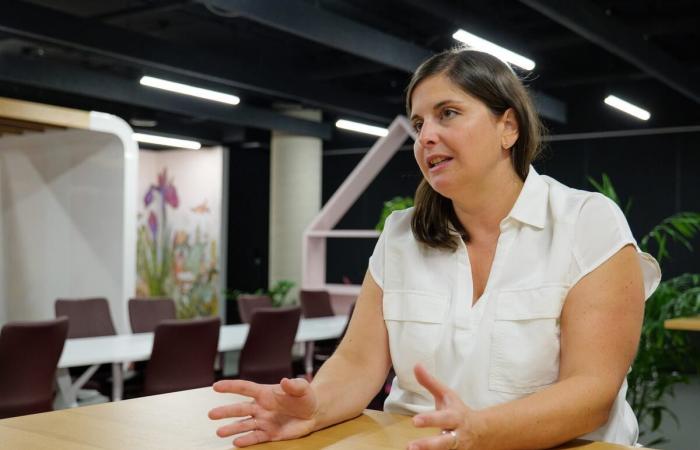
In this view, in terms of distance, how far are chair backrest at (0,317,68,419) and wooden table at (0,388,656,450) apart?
9.34ft

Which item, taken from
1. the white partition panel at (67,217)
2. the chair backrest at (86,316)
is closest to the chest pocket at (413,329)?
the chair backrest at (86,316)

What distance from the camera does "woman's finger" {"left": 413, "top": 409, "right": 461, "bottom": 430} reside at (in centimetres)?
104

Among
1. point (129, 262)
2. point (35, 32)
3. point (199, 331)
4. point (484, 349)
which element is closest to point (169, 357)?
point (199, 331)

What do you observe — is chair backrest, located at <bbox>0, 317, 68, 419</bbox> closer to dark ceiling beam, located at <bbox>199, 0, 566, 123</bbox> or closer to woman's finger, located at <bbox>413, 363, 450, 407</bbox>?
dark ceiling beam, located at <bbox>199, 0, 566, 123</bbox>

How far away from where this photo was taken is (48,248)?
7.82 metres

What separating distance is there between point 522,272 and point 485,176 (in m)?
0.19

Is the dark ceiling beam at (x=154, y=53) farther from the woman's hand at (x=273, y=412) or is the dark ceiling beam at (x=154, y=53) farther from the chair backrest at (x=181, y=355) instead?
the woman's hand at (x=273, y=412)

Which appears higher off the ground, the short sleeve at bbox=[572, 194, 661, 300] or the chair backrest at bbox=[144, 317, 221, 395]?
the short sleeve at bbox=[572, 194, 661, 300]

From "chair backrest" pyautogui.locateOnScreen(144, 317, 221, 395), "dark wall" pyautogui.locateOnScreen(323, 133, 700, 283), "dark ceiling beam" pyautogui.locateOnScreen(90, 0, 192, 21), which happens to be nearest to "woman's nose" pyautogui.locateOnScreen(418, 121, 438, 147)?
"chair backrest" pyautogui.locateOnScreen(144, 317, 221, 395)

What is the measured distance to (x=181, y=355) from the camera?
4.61 m

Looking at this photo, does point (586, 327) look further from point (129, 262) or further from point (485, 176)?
point (129, 262)

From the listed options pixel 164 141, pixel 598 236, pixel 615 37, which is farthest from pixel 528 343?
pixel 164 141

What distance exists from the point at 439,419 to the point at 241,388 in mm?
386

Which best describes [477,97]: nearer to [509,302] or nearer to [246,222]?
[509,302]
